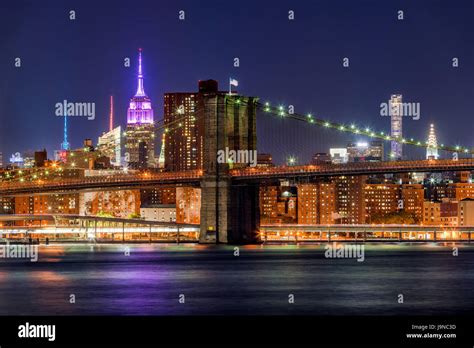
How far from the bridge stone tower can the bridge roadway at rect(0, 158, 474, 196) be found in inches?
60.3

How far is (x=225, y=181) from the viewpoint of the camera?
11619 centimetres

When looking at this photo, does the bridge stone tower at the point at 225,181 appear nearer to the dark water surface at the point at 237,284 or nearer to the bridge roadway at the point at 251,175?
the bridge roadway at the point at 251,175

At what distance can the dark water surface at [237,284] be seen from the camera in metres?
55.7

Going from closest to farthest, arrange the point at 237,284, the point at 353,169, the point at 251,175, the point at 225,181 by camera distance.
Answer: the point at 237,284
the point at 353,169
the point at 251,175
the point at 225,181

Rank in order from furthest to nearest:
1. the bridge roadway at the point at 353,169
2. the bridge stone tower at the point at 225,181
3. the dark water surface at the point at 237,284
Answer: the bridge stone tower at the point at 225,181
the bridge roadway at the point at 353,169
the dark water surface at the point at 237,284

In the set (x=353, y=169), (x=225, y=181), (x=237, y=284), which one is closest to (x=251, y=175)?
(x=225, y=181)

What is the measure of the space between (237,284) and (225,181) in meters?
45.8

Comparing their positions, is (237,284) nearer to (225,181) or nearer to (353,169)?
(353,169)

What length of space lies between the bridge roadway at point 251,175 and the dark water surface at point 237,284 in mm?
9582

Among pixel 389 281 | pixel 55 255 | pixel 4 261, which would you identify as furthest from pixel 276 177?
pixel 389 281

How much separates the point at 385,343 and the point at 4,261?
188 feet

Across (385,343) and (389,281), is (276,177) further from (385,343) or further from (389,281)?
(385,343)

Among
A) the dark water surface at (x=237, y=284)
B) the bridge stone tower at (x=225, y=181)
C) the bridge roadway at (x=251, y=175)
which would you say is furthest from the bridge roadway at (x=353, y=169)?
the dark water surface at (x=237, y=284)

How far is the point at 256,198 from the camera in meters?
121
